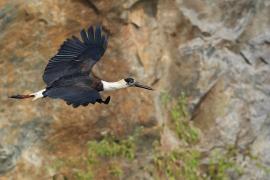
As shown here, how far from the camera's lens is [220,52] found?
13406mm

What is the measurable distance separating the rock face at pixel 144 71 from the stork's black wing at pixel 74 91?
992 millimetres

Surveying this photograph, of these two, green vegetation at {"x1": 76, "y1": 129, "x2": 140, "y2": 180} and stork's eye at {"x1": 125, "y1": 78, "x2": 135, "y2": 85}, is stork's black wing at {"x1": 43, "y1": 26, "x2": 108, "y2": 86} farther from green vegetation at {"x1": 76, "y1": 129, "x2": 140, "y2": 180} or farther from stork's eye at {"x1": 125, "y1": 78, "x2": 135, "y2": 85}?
green vegetation at {"x1": 76, "y1": 129, "x2": 140, "y2": 180}

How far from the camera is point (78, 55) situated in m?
11.6

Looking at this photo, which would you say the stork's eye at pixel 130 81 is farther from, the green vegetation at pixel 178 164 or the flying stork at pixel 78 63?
the green vegetation at pixel 178 164

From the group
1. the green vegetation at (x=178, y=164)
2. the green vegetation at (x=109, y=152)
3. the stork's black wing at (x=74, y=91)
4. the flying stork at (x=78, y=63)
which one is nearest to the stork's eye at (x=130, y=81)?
the flying stork at (x=78, y=63)

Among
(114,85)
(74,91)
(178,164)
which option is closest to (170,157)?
(178,164)

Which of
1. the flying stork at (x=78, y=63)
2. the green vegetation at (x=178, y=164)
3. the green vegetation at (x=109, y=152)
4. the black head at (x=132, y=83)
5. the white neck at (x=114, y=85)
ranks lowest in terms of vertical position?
the green vegetation at (x=178, y=164)

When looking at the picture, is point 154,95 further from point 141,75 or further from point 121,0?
point 121,0

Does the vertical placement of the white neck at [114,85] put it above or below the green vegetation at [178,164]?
above

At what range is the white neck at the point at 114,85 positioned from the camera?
1164 cm

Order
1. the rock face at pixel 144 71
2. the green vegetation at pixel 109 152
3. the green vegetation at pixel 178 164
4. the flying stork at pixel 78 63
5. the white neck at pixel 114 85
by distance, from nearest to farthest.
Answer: the flying stork at pixel 78 63 → the white neck at pixel 114 85 → the rock face at pixel 144 71 → the green vegetation at pixel 109 152 → the green vegetation at pixel 178 164

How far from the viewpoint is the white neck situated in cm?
1164

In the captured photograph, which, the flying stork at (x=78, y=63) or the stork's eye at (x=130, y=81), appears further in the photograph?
the stork's eye at (x=130, y=81)

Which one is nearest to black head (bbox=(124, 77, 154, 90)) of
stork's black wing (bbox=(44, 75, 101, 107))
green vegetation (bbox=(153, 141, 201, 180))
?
stork's black wing (bbox=(44, 75, 101, 107))
